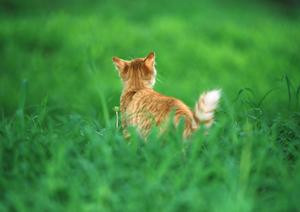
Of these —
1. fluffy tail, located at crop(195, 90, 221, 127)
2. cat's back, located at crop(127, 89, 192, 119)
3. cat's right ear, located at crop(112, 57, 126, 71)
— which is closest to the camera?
fluffy tail, located at crop(195, 90, 221, 127)

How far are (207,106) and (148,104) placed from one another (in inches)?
24.4

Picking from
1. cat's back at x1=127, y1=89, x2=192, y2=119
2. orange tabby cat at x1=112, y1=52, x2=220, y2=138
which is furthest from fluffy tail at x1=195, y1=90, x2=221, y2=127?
cat's back at x1=127, y1=89, x2=192, y2=119

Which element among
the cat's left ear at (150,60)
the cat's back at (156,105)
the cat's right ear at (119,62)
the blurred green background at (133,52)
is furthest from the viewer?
the blurred green background at (133,52)

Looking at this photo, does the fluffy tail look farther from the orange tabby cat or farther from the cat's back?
the cat's back

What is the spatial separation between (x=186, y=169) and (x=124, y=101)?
146 cm

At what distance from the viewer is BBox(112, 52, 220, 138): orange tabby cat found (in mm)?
3329

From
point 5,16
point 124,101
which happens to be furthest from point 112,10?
point 124,101

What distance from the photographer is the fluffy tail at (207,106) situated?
128 inches

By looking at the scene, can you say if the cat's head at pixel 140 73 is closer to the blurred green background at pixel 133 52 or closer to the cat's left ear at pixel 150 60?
the cat's left ear at pixel 150 60

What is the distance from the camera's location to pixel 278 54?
1125cm

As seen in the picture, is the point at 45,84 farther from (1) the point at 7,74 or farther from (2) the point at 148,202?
(2) the point at 148,202

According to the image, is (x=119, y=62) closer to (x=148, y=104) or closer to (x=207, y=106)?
(x=148, y=104)

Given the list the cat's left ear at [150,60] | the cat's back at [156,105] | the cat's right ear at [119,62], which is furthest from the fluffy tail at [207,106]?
the cat's right ear at [119,62]

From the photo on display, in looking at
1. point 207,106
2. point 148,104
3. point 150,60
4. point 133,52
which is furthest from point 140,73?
point 133,52
